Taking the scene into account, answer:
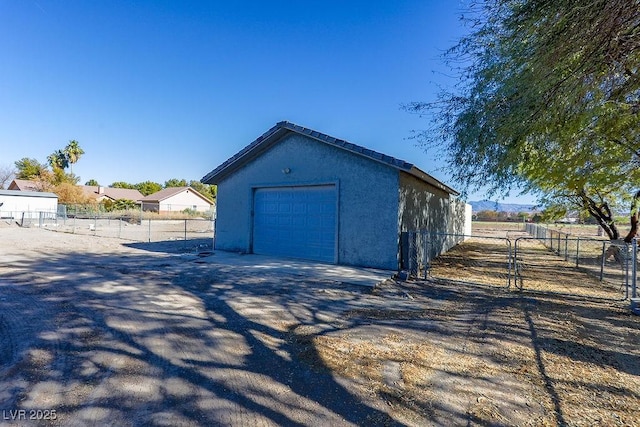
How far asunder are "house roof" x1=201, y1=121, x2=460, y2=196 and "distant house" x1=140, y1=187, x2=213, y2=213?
37126mm

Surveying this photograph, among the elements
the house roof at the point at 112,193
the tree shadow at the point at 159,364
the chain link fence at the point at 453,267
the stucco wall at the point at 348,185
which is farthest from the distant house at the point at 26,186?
the chain link fence at the point at 453,267

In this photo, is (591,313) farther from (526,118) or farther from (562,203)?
(562,203)

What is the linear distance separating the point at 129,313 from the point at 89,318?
0.52 m

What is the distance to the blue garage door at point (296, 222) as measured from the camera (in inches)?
411

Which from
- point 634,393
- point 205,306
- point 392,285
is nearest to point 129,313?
point 205,306

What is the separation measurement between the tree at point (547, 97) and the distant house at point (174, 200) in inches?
1768

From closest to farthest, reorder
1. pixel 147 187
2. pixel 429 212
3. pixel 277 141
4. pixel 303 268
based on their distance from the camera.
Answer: pixel 303 268 → pixel 277 141 → pixel 429 212 → pixel 147 187

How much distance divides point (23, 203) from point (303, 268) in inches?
1517

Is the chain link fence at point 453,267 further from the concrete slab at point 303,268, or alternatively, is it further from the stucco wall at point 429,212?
the concrete slab at point 303,268

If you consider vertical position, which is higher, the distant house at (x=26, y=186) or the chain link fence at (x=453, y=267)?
the distant house at (x=26, y=186)

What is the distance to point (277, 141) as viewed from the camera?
11.5 m

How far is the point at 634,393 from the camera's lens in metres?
3.14

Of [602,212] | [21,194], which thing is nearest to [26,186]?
[21,194]

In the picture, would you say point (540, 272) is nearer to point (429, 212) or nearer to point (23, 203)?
point (429, 212)
